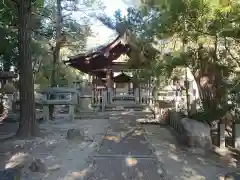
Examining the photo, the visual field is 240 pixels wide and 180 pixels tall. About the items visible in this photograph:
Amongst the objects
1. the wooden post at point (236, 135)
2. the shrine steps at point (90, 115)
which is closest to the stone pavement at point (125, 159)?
the wooden post at point (236, 135)

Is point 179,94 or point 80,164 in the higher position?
point 179,94

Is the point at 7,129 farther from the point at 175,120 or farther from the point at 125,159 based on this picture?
the point at 125,159

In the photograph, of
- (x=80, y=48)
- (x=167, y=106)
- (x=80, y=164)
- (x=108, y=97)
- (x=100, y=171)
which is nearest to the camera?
(x=100, y=171)

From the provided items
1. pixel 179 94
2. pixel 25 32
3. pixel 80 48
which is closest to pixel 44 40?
pixel 80 48

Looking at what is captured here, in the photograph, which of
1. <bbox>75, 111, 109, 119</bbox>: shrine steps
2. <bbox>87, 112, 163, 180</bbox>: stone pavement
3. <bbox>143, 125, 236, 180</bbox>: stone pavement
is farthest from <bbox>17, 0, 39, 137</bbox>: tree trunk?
<bbox>75, 111, 109, 119</bbox>: shrine steps

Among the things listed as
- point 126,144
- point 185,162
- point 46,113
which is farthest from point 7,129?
point 185,162

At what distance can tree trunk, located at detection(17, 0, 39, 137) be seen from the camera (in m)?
9.38

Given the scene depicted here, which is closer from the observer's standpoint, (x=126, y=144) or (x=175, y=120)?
(x=126, y=144)

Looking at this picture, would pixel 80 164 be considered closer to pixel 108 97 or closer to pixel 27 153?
pixel 27 153

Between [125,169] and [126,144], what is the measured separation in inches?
86.9

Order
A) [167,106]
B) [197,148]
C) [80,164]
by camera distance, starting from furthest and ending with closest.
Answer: [167,106], [197,148], [80,164]

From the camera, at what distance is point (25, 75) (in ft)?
30.8

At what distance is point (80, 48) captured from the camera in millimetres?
26516

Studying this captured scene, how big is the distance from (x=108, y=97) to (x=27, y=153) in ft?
36.1
